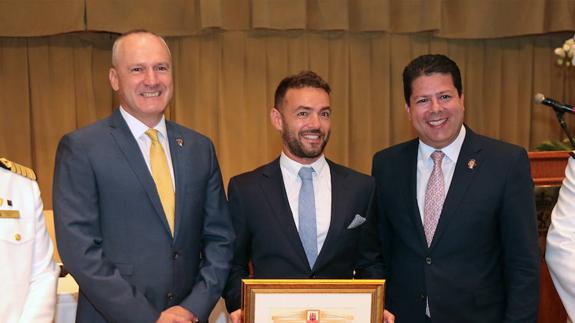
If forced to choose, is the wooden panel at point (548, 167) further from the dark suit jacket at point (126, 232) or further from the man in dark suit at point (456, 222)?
the dark suit jacket at point (126, 232)

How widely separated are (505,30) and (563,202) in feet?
13.0

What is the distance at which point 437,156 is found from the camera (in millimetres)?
2682

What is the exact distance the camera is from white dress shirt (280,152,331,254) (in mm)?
2598

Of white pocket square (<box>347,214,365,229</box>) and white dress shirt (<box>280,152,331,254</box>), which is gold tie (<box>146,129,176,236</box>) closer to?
white dress shirt (<box>280,152,331,254</box>)

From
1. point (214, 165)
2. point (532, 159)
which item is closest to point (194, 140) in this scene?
point (214, 165)

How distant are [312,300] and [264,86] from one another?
3.91 meters

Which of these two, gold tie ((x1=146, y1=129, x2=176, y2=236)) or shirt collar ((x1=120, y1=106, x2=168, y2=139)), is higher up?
shirt collar ((x1=120, y1=106, x2=168, y2=139))

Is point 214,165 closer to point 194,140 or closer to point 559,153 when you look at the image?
point 194,140

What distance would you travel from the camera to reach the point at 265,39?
5945mm

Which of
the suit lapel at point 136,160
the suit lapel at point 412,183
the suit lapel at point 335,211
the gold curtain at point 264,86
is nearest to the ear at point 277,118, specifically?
the suit lapel at point 335,211

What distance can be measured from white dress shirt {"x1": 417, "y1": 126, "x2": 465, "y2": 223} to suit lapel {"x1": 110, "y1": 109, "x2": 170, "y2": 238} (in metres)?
1.06

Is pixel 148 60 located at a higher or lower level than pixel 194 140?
higher

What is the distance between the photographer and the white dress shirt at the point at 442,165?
2.65m

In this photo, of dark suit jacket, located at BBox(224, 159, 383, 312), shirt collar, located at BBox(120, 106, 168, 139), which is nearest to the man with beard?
dark suit jacket, located at BBox(224, 159, 383, 312)
